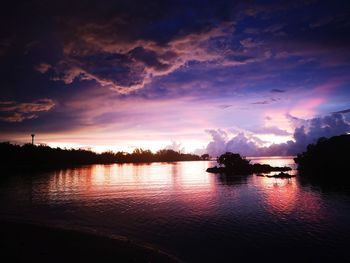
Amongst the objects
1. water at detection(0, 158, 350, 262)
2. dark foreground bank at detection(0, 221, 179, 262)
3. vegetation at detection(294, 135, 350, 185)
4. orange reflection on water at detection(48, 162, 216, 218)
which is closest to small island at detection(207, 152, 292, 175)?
vegetation at detection(294, 135, 350, 185)

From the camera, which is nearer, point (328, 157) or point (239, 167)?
point (328, 157)

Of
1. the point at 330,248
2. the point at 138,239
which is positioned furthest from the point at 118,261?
the point at 330,248

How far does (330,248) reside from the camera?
30.5 metres

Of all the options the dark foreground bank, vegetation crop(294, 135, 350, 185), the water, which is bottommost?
the water

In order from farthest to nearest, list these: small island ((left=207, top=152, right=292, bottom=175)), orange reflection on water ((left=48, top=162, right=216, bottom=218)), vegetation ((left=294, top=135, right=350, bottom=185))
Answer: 1. small island ((left=207, top=152, right=292, bottom=175))
2. vegetation ((left=294, top=135, right=350, bottom=185))
3. orange reflection on water ((left=48, top=162, right=216, bottom=218))

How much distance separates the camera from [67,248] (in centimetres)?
2638

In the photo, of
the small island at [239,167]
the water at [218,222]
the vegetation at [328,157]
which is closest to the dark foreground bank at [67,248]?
the water at [218,222]

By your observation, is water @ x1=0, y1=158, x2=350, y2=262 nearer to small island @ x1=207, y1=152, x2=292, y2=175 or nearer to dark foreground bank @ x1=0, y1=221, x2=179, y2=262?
dark foreground bank @ x1=0, y1=221, x2=179, y2=262

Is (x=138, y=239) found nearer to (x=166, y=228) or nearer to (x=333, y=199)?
(x=166, y=228)

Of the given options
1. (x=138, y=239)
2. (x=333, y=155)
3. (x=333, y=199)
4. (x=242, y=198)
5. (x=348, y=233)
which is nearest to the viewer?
(x=138, y=239)

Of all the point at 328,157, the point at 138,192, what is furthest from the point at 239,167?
the point at 138,192

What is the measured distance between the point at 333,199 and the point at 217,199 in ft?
88.7

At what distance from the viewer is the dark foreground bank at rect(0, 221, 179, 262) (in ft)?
78.3

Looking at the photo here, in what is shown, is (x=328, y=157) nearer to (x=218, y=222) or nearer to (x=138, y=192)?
(x=138, y=192)
